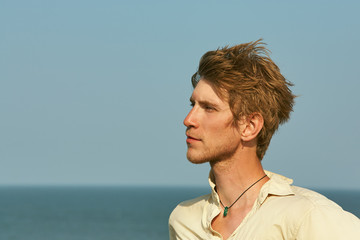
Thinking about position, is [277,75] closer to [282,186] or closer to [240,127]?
[240,127]

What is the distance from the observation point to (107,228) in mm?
93000

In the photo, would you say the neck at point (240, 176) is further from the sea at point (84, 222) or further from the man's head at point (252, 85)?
the sea at point (84, 222)

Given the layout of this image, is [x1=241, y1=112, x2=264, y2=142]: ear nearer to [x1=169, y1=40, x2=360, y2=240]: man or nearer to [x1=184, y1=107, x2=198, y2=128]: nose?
[x1=169, y1=40, x2=360, y2=240]: man

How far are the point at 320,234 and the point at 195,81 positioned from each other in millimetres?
1505

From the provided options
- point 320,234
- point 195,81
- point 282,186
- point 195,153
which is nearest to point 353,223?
point 320,234

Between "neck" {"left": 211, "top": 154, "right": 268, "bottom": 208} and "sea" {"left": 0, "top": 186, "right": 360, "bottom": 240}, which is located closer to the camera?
"neck" {"left": 211, "top": 154, "right": 268, "bottom": 208}

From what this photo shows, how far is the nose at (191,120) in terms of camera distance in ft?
14.3

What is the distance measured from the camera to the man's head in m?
4.33

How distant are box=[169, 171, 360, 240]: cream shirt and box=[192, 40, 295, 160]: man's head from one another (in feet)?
1.21

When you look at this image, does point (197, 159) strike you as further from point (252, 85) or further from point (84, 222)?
point (84, 222)

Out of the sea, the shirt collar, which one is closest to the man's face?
the shirt collar

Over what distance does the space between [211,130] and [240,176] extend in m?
0.36

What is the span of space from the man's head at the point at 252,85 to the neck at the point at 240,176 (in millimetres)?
120

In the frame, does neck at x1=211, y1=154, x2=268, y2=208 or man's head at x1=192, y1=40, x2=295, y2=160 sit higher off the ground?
man's head at x1=192, y1=40, x2=295, y2=160
